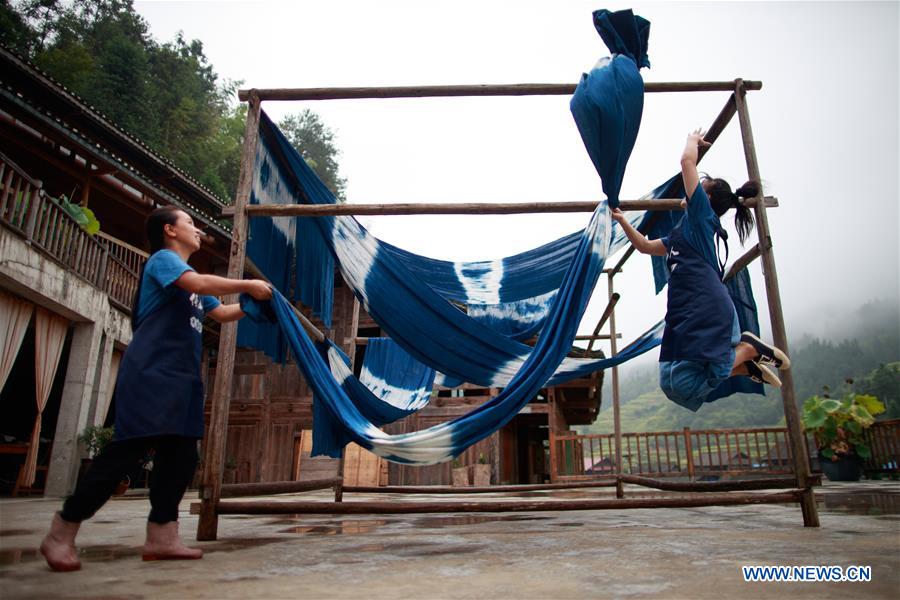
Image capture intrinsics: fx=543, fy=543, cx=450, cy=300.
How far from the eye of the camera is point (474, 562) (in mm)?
1851

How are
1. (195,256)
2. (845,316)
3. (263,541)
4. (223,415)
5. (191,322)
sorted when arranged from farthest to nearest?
(845,316) < (195,256) < (223,415) < (263,541) < (191,322)

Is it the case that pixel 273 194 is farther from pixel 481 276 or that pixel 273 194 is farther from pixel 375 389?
pixel 375 389

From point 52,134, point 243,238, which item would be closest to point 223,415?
point 243,238

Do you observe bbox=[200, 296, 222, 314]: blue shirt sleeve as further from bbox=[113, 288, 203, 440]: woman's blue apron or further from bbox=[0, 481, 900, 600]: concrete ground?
bbox=[0, 481, 900, 600]: concrete ground

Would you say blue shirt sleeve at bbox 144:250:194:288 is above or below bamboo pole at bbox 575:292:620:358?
below

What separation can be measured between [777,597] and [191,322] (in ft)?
6.81

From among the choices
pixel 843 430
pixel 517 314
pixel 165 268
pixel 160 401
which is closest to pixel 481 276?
pixel 517 314

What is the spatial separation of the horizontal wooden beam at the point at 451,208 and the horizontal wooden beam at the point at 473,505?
4.84ft

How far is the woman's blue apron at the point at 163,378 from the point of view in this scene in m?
1.90

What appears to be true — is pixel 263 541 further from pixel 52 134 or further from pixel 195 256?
pixel 195 256

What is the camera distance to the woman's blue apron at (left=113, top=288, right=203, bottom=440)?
1902 mm

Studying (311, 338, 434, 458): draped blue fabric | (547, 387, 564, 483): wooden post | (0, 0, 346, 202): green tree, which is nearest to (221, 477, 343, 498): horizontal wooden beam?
(311, 338, 434, 458): draped blue fabric

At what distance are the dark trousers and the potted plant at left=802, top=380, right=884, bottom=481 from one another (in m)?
10.4

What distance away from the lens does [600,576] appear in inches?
61.9
